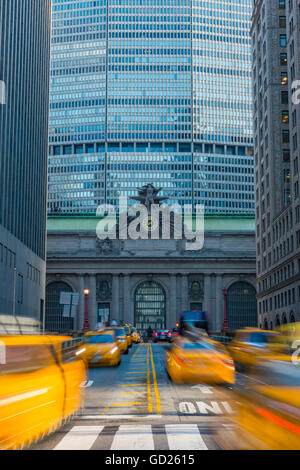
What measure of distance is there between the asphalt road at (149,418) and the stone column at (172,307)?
78.5m

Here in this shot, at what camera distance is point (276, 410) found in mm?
8633

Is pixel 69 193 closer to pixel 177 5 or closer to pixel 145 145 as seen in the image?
pixel 145 145

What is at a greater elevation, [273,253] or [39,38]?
[39,38]

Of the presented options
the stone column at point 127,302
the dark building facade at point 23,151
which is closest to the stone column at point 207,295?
the stone column at point 127,302

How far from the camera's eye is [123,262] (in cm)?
10469

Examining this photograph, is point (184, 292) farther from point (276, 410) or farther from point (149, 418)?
point (276, 410)

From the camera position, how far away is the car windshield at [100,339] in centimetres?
3034

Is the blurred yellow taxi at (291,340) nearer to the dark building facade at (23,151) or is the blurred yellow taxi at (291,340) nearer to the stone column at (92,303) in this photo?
the dark building facade at (23,151)

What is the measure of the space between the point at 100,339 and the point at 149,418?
50.8 feet

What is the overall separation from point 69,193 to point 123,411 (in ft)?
555

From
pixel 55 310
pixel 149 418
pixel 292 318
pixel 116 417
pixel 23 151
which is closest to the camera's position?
pixel 149 418

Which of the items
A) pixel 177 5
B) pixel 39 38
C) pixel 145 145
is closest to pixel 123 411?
pixel 39 38

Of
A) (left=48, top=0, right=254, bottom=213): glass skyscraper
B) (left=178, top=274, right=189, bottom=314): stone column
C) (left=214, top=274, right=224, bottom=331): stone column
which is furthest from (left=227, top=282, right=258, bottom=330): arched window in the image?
(left=48, top=0, right=254, bottom=213): glass skyscraper

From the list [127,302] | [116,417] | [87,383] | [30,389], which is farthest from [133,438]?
[127,302]
